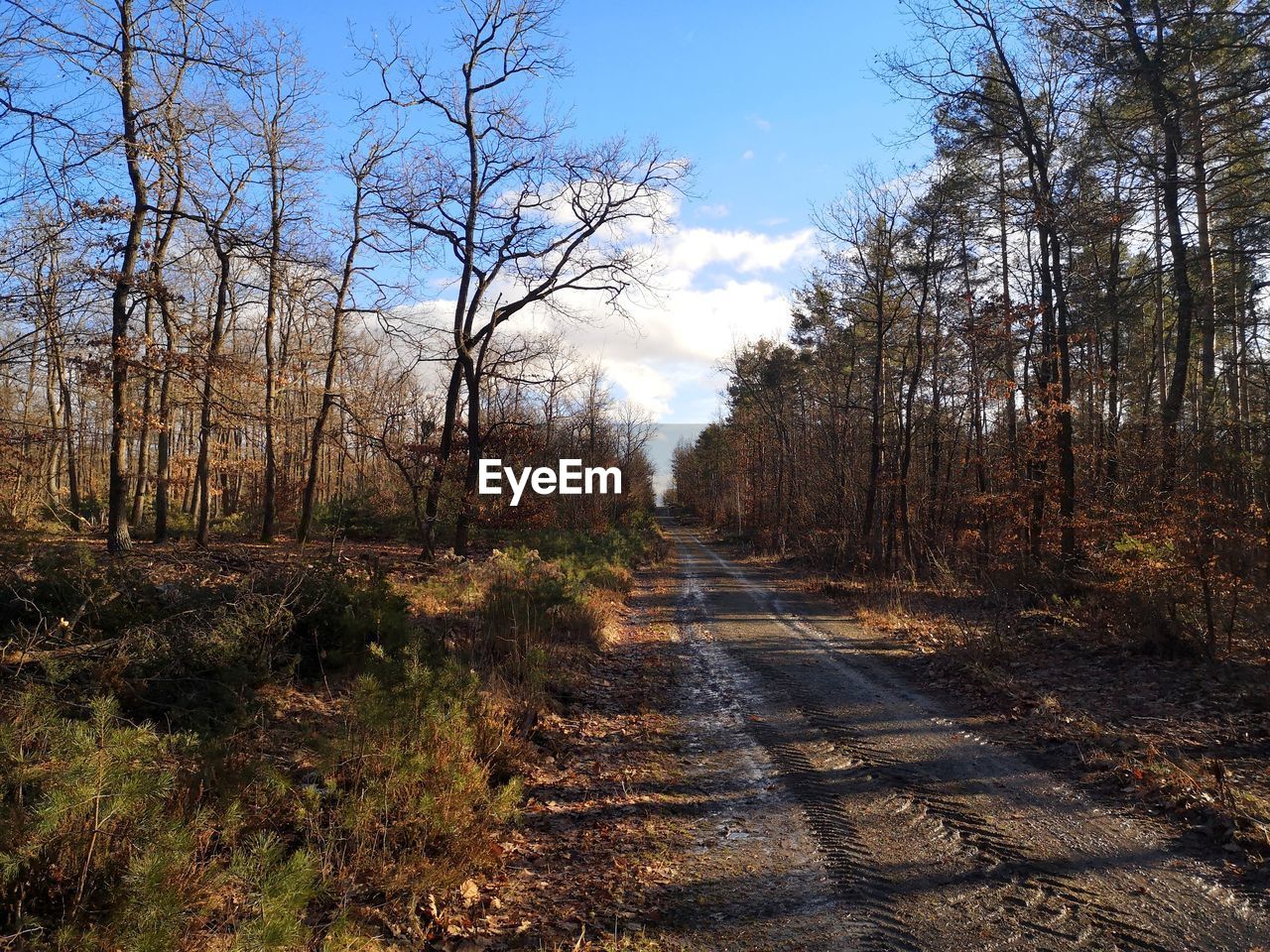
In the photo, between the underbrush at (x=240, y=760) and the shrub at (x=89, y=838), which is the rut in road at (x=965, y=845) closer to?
the underbrush at (x=240, y=760)

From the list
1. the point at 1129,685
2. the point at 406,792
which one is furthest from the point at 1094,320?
the point at 406,792

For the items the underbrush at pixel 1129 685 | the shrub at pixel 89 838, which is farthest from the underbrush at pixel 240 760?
the underbrush at pixel 1129 685

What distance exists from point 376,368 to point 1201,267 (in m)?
36.3

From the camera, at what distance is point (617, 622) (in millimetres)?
14062

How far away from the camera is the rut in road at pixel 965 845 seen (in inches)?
142

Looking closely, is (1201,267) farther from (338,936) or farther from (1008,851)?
(338,936)

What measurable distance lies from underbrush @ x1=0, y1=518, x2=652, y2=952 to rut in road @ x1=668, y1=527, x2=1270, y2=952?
2.30 m

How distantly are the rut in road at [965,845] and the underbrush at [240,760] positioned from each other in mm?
→ 2298

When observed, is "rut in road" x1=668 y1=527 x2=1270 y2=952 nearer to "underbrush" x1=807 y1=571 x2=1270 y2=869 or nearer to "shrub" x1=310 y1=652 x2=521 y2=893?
"underbrush" x1=807 y1=571 x2=1270 y2=869

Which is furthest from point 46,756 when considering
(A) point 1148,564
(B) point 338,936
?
(A) point 1148,564

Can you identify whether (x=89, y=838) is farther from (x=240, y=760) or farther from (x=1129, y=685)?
(x=1129, y=685)

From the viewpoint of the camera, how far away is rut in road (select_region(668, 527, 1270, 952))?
3.61 metres

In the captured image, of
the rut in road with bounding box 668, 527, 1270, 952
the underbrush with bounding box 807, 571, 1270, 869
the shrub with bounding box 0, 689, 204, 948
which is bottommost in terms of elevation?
the rut in road with bounding box 668, 527, 1270, 952

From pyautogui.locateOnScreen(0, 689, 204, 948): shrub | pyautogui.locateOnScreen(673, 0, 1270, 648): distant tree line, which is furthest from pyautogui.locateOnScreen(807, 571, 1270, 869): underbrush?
pyautogui.locateOnScreen(0, 689, 204, 948): shrub
